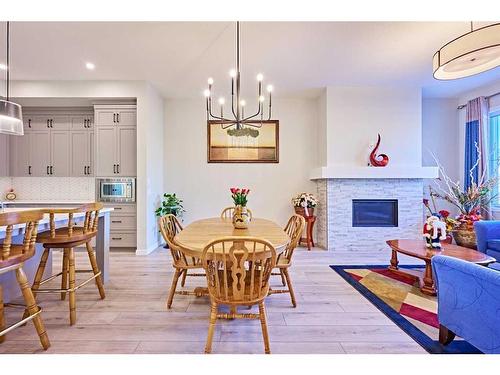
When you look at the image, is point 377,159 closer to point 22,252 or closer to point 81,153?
point 22,252

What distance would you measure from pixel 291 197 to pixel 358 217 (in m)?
1.29

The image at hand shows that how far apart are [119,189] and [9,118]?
2265mm

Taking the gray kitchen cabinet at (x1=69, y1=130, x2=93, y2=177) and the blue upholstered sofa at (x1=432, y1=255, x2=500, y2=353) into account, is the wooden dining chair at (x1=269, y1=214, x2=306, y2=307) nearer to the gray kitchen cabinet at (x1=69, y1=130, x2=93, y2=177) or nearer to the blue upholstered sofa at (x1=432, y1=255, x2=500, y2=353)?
the blue upholstered sofa at (x1=432, y1=255, x2=500, y2=353)

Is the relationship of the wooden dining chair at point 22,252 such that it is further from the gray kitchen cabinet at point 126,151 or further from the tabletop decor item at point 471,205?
the tabletop decor item at point 471,205

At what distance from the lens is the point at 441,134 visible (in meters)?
5.32

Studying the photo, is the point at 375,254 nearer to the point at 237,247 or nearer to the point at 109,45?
the point at 237,247

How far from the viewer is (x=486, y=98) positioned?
15.1 feet

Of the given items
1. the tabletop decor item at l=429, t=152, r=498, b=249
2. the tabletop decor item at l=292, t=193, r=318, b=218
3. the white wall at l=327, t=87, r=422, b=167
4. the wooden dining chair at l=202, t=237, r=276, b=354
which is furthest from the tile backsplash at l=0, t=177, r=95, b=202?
the tabletop decor item at l=429, t=152, r=498, b=249

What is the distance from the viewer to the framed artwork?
535 centimetres

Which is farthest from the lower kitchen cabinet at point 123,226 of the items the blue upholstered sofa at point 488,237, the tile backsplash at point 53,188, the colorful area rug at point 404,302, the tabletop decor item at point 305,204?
the blue upholstered sofa at point 488,237

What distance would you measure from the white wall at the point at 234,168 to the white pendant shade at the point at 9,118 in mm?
2894

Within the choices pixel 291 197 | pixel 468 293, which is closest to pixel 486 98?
pixel 291 197

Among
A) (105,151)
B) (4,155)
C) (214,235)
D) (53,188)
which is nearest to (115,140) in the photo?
(105,151)

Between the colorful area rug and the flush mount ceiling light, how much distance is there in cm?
220
